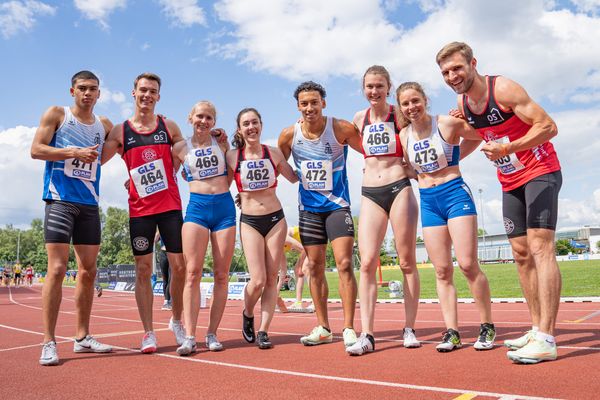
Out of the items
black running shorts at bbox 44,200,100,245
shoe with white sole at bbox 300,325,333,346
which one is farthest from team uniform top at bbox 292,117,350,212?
black running shorts at bbox 44,200,100,245

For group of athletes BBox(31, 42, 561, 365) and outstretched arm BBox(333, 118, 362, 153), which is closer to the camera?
group of athletes BBox(31, 42, 561, 365)

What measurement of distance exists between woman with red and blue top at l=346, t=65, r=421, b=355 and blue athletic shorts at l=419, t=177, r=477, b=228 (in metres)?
0.16

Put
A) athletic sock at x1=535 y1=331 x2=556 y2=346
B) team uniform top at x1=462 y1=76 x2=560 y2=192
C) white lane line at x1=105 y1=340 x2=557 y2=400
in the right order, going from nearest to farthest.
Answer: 1. white lane line at x1=105 y1=340 x2=557 y2=400
2. athletic sock at x1=535 y1=331 x2=556 y2=346
3. team uniform top at x1=462 y1=76 x2=560 y2=192

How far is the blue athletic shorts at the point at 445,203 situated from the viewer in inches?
163

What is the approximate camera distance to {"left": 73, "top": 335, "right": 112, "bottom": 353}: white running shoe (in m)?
4.64

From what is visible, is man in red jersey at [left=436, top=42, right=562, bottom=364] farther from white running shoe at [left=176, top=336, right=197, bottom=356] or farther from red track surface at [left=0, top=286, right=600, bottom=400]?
white running shoe at [left=176, top=336, right=197, bottom=356]

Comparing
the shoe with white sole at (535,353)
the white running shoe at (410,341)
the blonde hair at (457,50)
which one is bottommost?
the white running shoe at (410,341)

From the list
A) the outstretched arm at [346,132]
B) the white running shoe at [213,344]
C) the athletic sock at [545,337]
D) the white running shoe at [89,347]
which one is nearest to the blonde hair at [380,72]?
the outstretched arm at [346,132]

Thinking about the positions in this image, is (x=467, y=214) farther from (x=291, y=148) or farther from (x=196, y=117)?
(x=196, y=117)

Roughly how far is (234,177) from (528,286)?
2.90m

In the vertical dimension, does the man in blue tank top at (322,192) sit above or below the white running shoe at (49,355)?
above

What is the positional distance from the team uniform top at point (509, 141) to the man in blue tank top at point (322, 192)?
1317 millimetres

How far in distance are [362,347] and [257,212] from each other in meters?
1.66

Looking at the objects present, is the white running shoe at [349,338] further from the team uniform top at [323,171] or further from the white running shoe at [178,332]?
the white running shoe at [178,332]
